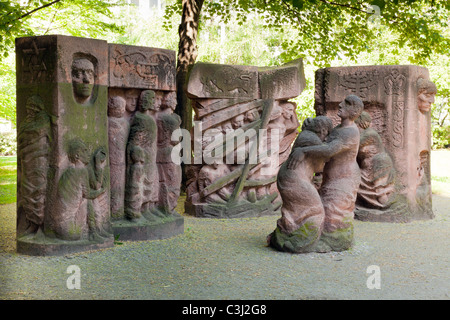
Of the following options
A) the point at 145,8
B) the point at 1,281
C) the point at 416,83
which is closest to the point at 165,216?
the point at 1,281

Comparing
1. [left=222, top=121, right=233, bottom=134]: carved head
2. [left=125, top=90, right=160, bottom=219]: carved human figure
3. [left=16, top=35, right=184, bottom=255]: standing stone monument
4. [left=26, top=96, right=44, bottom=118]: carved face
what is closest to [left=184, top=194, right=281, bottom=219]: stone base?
[left=222, top=121, right=233, bottom=134]: carved head

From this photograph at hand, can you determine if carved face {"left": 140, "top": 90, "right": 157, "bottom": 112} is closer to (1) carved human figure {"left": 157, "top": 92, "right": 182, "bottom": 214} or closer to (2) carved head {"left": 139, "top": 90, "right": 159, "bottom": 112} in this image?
(2) carved head {"left": 139, "top": 90, "right": 159, "bottom": 112}

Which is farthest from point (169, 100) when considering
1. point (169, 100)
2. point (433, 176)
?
point (433, 176)

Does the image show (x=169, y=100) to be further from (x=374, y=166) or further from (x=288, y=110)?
(x=374, y=166)

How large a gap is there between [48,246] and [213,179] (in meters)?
3.74

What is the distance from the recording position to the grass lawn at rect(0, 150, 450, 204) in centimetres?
1244

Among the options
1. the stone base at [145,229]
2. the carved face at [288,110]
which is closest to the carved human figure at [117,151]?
the stone base at [145,229]

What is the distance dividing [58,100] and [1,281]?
86.7 inches

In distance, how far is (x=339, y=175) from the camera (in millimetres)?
6840

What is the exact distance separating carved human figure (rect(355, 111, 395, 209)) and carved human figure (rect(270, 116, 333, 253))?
239 centimetres

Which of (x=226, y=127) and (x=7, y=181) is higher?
(x=226, y=127)

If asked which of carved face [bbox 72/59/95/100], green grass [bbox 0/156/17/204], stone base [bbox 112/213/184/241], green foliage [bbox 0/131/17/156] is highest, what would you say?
carved face [bbox 72/59/95/100]

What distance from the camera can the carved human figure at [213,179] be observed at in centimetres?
949

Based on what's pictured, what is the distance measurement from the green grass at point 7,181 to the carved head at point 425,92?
8.31m
